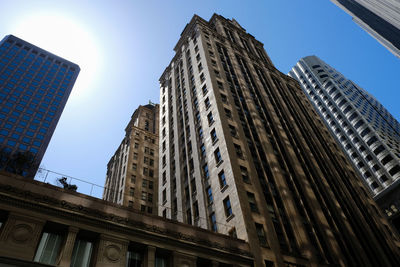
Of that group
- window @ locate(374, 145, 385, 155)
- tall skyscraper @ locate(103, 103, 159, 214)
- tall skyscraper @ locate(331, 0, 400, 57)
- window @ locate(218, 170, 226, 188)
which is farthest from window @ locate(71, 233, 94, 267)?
window @ locate(374, 145, 385, 155)

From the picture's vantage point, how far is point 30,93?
110m

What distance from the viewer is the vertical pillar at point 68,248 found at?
18261 millimetres

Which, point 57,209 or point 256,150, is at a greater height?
point 256,150

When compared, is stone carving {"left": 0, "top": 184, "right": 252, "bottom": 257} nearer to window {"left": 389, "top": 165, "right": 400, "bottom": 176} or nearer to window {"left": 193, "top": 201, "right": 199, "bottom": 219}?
window {"left": 193, "top": 201, "right": 199, "bottom": 219}

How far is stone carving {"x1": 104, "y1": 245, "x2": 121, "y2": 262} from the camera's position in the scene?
20.1 meters

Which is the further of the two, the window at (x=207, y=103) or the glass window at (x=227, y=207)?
the window at (x=207, y=103)

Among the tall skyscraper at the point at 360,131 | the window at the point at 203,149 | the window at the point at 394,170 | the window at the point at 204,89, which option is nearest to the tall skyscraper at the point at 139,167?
the window at the point at 203,149

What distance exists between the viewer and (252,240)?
26.9 meters

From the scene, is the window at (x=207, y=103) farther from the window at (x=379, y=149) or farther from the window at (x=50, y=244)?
the window at (x=379, y=149)

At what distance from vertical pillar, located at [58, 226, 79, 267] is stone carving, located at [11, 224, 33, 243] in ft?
7.30

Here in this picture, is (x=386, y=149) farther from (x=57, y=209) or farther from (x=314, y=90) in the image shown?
(x=57, y=209)

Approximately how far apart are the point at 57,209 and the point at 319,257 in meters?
25.6

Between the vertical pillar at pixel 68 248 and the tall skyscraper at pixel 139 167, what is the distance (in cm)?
3475

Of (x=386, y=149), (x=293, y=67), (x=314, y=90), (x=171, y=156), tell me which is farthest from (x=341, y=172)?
(x=293, y=67)
